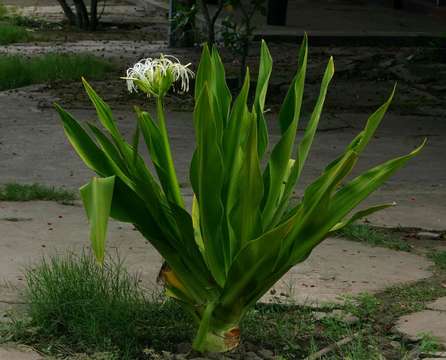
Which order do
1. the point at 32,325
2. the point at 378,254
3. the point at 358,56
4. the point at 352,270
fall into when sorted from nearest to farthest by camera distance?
the point at 32,325, the point at 352,270, the point at 378,254, the point at 358,56

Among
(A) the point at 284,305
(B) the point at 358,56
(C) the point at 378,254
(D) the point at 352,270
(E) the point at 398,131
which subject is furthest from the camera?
(B) the point at 358,56

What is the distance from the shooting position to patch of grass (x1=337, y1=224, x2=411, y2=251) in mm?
5309

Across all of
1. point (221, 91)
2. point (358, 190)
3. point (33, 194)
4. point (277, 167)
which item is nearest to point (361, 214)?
point (358, 190)

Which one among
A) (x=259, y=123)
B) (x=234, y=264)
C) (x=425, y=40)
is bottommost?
(x=425, y=40)

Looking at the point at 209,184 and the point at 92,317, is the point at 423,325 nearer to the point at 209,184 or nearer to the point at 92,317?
the point at 209,184

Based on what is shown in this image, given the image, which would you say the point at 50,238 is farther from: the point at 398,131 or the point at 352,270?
the point at 398,131

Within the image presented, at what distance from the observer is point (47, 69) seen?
1060cm

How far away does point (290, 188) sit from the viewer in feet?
13.1

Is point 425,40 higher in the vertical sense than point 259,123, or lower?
lower

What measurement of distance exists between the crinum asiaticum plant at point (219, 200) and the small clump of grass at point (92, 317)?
0.45 feet

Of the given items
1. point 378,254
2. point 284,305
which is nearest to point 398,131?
point 378,254

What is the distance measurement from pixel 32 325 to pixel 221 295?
2.20 ft

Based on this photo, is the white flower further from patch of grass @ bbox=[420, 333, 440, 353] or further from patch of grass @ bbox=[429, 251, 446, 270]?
patch of grass @ bbox=[429, 251, 446, 270]

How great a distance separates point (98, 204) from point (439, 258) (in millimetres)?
2170
